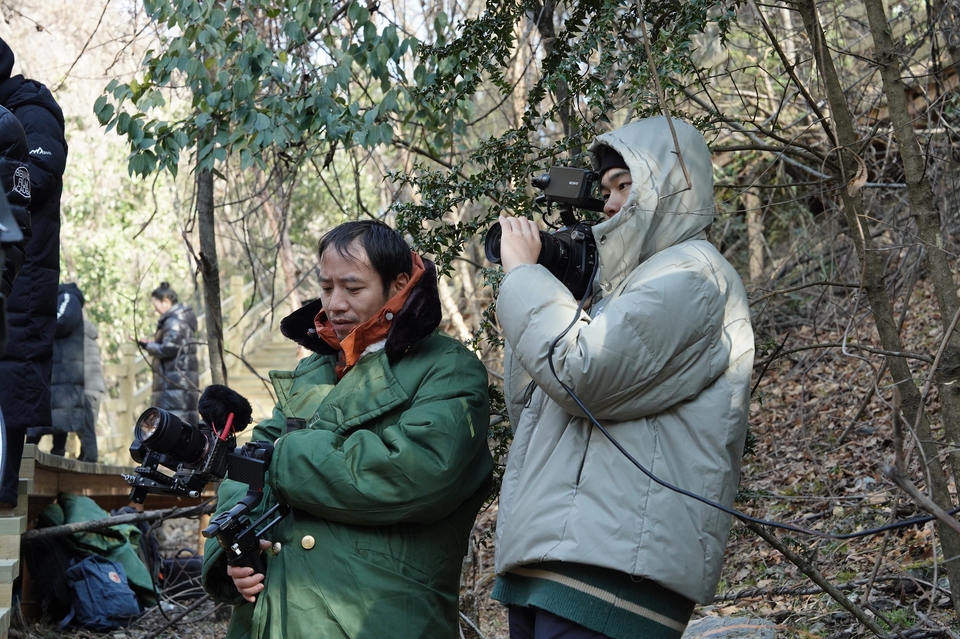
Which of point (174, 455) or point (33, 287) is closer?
point (174, 455)

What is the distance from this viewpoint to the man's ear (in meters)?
2.81

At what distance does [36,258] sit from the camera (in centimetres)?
408

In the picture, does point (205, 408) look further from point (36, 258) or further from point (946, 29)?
point (946, 29)

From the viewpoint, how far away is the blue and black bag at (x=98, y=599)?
5.10 metres

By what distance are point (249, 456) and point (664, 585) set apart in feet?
3.59

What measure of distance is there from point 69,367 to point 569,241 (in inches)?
242

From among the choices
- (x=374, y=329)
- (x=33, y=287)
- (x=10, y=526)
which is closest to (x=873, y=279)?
(x=374, y=329)

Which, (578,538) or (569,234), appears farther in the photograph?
(569,234)

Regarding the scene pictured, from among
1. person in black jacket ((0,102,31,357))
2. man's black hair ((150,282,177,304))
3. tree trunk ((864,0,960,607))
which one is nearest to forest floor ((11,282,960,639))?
tree trunk ((864,0,960,607))

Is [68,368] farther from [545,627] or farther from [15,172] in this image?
[545,627]

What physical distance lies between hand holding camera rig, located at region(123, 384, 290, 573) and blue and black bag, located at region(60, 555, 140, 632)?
2.96m

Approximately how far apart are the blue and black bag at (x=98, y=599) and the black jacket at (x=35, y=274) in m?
1.52

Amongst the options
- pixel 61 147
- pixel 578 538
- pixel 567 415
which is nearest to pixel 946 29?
pixel 567 415

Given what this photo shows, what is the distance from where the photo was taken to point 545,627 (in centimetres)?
218
